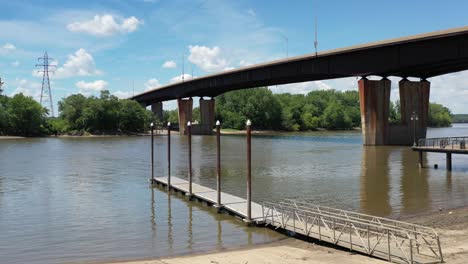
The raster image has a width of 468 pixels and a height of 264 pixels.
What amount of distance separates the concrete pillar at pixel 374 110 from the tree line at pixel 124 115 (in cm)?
7960

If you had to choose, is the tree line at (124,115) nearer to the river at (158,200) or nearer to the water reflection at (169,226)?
the river at (158,200)

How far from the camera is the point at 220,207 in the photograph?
80.4ft

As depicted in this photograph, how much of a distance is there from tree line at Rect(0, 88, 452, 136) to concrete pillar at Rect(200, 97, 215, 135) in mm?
13536

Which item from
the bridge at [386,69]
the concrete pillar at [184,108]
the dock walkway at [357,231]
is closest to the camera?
the dock walkway at [357,231]

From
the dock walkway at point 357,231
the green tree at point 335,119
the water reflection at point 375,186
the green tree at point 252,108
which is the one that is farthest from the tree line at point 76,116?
the dock walkway at point 357,231

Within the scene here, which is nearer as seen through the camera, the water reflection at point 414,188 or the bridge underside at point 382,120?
the water reflection at point 414,188

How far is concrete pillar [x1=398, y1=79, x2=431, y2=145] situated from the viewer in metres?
77.6

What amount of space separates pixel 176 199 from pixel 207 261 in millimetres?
13604

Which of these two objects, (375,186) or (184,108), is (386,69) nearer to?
(375,186)

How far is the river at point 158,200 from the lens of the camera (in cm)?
1886

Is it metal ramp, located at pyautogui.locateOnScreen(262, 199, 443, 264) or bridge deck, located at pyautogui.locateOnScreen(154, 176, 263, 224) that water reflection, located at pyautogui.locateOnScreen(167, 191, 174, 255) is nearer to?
bridge deck, located at pyautogui.locateOnScreen(154, 176, 263, 224)

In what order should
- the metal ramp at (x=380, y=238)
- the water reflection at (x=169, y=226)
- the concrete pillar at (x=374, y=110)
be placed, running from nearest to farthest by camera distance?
the metal ramp at (x=380, y=238) → the water reflection at (x=169, y=226) → the concrete pillar at (x=374, y=110)

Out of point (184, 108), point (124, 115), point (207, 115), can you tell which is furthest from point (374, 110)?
point (124, 115)

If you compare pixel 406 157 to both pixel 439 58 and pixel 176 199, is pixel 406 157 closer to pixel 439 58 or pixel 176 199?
pixel 439 58
